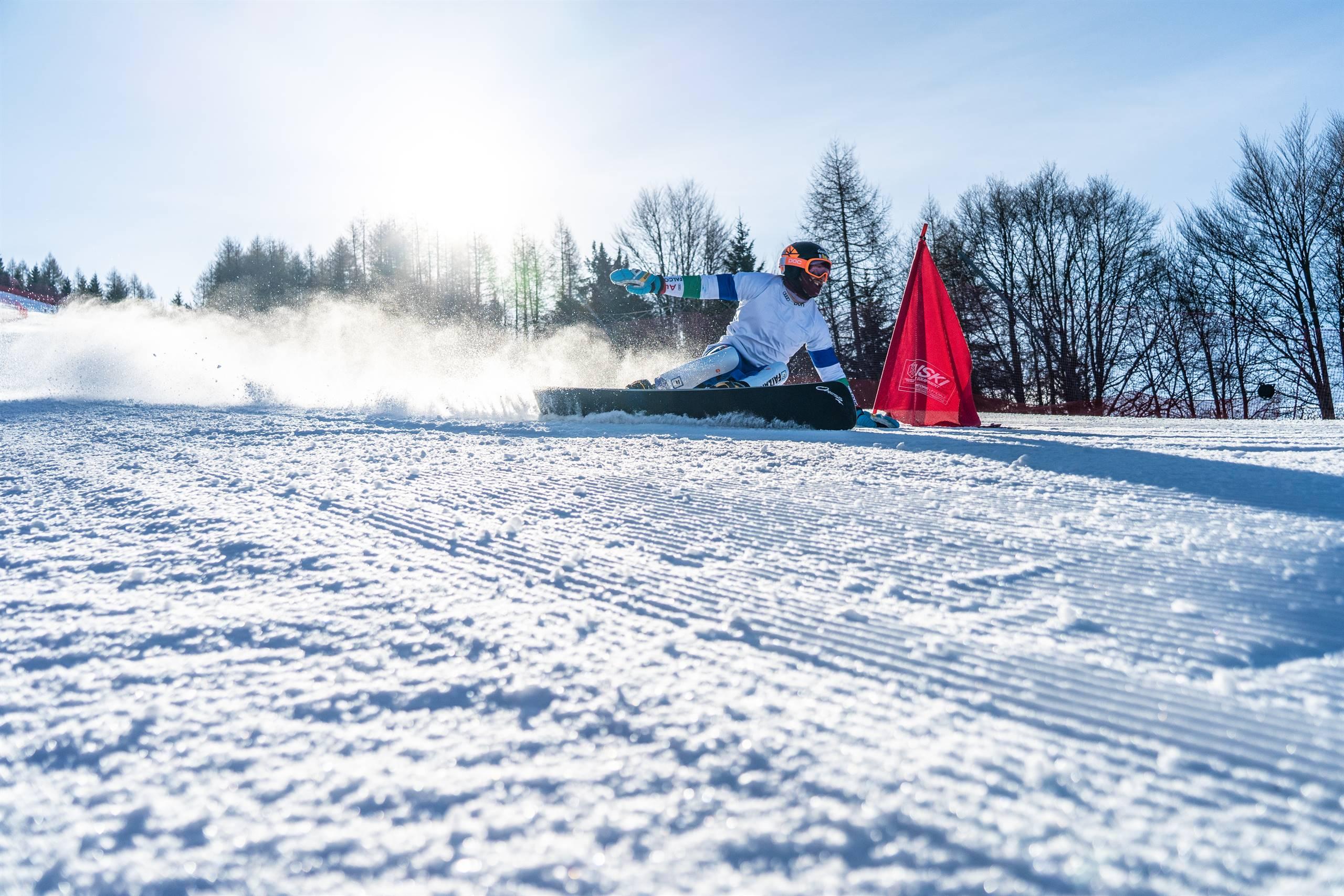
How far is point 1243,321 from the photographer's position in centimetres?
2144

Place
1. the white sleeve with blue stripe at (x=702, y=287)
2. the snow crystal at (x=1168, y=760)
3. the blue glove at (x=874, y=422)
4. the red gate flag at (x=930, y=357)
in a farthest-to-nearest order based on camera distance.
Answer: the white sleeve with blue stripe at (x=702, y=287), the red gate flag at (x=930, y=357), the blue glove at (x=874, y=422), the snow crystal at (x=1168, y=760)

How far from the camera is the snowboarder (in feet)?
20.1

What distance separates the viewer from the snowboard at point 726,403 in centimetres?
486

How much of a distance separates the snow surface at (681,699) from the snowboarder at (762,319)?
4288 mm

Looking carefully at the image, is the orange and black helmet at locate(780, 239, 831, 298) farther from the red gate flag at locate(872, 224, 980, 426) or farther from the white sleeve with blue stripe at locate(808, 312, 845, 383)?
the red gate flag at locate(872, 224, 980, 426)

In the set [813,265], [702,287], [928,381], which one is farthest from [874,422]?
[702,287]

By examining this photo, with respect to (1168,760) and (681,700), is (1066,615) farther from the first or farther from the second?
(681,700)

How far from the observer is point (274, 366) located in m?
11.5

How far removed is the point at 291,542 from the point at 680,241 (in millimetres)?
31307

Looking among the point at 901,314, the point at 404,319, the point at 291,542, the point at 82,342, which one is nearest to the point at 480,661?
the point at 291,542

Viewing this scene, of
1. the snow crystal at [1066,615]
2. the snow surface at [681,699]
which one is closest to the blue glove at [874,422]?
the snow surface at [681,699]

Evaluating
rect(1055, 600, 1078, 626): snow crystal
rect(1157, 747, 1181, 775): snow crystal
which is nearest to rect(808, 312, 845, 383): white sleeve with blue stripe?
rect(1055, 600, 1078, 626): snow crystal

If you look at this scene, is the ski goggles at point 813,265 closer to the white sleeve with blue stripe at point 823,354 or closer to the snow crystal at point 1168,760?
the white sleeve with blue stripe at point 823,354

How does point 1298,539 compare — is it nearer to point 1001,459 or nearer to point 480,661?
point 1001,459
